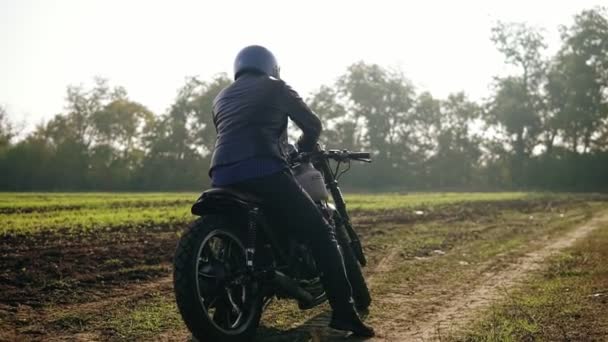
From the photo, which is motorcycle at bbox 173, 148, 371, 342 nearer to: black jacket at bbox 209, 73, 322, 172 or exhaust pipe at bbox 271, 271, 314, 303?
exhaust pipe at bbox 271, 271, 314, 303

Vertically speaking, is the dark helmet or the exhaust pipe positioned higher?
the dark helmet

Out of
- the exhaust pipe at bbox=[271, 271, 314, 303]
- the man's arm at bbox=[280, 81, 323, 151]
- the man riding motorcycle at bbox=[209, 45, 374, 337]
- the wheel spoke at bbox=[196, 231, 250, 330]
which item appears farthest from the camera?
the man's arm at bbox=[280, 81, 323, 151]

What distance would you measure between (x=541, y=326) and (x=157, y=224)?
10.8 meters

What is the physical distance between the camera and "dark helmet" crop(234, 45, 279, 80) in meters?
4.57

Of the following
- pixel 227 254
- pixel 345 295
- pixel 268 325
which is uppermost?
pixel 227 254

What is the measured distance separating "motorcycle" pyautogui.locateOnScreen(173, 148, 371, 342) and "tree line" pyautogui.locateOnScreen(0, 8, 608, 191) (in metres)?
47.2

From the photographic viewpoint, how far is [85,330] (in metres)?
4.65

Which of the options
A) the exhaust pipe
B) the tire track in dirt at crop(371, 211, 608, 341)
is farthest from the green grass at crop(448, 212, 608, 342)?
the exhaust pipe

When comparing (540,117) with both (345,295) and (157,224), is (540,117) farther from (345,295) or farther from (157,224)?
(345,295)

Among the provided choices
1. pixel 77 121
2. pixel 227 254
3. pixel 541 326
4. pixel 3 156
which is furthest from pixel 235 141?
pixel 77 121

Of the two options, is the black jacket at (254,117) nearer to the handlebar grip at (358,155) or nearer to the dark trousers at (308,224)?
the dark trousers at (308,224)

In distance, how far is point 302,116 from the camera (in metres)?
4.53

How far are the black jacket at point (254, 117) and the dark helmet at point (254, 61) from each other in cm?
8

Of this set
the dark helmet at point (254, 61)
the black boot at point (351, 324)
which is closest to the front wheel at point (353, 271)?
the black boot at point (351, 324)
